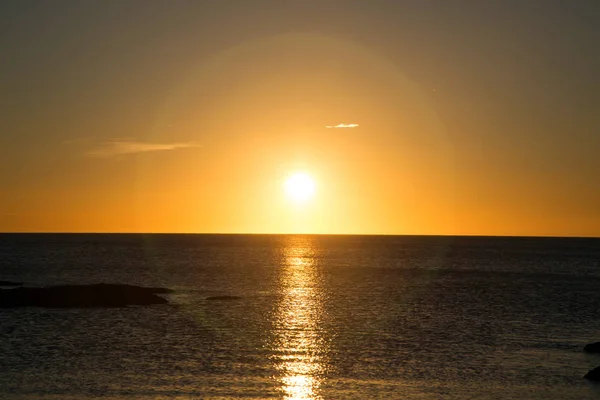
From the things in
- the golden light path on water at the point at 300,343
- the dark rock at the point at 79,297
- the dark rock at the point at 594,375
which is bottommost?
the dark rock at the point at 594,375

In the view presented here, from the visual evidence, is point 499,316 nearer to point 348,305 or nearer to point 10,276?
point 348,305

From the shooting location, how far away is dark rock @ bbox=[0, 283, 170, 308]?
79875 mm

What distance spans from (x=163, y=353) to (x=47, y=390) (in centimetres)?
1275

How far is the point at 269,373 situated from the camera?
45.4 meters

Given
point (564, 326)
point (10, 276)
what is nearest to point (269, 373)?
point (564, 326)

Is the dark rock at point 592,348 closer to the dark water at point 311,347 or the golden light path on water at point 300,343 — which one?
the dark water at point 311,347

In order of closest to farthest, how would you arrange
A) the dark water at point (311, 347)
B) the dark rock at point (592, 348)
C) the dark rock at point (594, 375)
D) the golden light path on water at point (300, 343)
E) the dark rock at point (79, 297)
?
the dark water at point (311, 347) → the golden light path on water at point (300, 343) → the dark rock at point (594, 375) → the dark rock at point (592, 348) → the dark rock at point (79, 297)

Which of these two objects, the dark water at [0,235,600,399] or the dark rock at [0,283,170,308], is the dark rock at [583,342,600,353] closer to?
the dark water at [0,235,600,399]

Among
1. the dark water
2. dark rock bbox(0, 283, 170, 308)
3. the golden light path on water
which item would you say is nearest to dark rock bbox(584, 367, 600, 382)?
the dark water

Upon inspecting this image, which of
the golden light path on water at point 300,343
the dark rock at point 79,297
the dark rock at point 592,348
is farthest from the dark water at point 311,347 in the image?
the dark rock at point 79,297

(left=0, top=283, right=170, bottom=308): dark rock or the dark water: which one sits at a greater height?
(left=0, top=283, right=170, bottom=308): dark rock

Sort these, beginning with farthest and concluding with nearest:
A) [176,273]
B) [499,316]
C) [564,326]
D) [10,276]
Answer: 1. [176,273]
2. [10,276]
3. [499,316]
4. [564,326]

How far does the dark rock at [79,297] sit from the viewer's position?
7988 centimetres

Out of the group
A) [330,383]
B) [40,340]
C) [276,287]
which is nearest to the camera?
[330,383]
